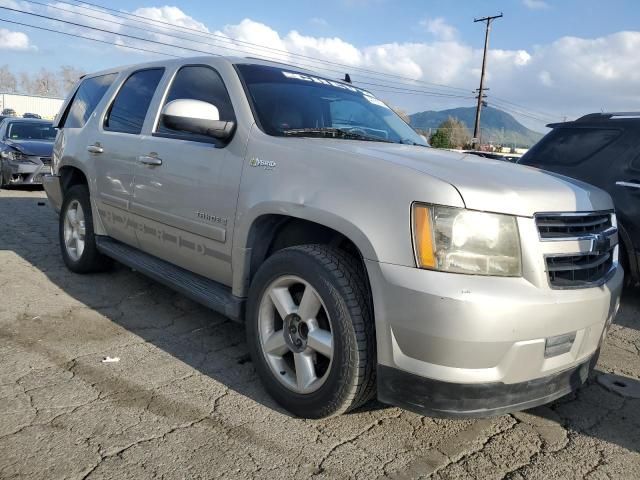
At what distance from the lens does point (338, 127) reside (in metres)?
3.38

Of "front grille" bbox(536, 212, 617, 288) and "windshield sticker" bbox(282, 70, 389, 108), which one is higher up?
"windshield sticker" bbox(282, 70, 389, 108)

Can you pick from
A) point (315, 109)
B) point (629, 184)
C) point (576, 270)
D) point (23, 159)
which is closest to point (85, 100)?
point (315, 109)

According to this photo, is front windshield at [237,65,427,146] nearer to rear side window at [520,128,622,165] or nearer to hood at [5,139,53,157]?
rear side window at [520,128,622,165]

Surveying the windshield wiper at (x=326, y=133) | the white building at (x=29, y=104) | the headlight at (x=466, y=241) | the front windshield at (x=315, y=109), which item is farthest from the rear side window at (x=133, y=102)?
the white building at (x=29, y=104)

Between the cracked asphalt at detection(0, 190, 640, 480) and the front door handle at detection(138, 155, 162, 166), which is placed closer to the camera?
the cracked asphalt at detection(0, 190, 640, 480)

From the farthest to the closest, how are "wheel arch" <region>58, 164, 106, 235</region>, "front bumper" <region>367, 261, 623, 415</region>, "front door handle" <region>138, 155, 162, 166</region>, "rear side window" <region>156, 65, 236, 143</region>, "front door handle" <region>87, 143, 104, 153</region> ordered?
1. "wheel arch" <region>58, 164, 106, 235</region>
2. "front door handle" <region>87, 143, 104, 153</region>
3. "front door handle" <region>138, 155, 162, 166</region>
4. "rear side window" <region>156, 65, 236, 143</region>
5. "front bumper" <region>367, 261, 623, 415</region>

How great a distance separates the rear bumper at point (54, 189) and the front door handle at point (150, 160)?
191 centimetres

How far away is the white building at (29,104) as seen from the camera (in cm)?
6322

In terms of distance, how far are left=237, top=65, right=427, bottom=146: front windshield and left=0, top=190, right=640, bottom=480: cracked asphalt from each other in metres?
1.48

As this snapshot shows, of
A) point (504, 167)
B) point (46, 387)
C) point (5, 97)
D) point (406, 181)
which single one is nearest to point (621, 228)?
point (504, 167)

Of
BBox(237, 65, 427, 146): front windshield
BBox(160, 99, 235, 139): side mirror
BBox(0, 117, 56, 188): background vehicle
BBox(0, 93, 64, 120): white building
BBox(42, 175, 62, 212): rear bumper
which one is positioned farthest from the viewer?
BBox(0, 93, 64, 120): white building

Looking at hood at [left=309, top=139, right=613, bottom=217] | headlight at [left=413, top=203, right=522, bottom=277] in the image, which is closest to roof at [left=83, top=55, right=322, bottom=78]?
hood at [left=309, top=139, right=613, bottom=217]

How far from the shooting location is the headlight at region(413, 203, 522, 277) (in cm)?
216

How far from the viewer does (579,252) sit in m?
2.40
